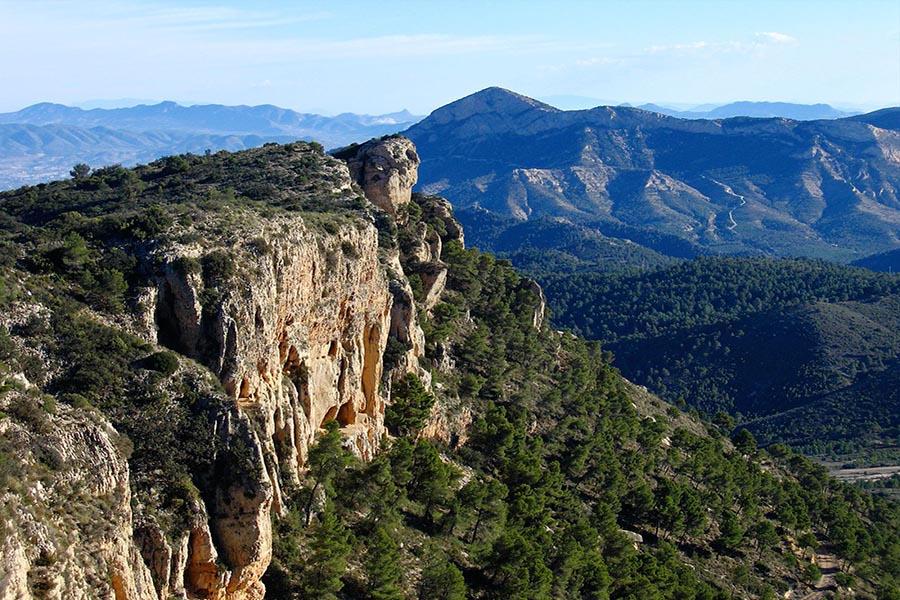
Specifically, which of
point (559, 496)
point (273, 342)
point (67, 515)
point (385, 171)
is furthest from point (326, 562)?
point (385, 171)

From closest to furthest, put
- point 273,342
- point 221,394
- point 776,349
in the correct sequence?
point 221,394 → point 273,342 → point 776,349

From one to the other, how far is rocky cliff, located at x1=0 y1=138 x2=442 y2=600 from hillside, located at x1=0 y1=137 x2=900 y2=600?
11 cm

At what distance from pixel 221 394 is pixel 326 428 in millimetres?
13220


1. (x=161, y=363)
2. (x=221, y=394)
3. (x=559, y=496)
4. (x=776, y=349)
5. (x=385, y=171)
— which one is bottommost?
(x=776, y=349)

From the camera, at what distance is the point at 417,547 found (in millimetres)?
43406

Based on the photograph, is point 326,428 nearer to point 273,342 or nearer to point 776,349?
point 273,342

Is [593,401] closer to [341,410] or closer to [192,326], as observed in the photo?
[341,410]

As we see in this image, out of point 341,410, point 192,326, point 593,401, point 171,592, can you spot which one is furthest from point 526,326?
point 171,592

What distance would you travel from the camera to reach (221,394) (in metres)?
31.9

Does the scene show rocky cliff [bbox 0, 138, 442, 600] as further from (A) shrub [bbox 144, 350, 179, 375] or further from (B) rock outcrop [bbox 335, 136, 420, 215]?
(B) rock outcrop [bbox 335, 136, 420, 215]

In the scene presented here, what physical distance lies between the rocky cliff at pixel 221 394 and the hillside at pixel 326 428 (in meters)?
0.11

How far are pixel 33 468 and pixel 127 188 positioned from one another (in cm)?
4070

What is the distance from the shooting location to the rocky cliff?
24.0m

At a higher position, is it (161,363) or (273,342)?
(161,363)
